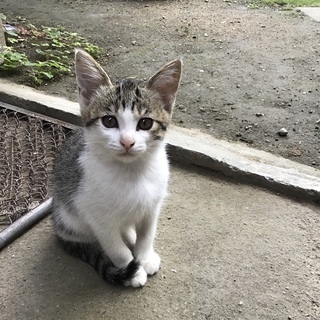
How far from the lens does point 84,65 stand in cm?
179

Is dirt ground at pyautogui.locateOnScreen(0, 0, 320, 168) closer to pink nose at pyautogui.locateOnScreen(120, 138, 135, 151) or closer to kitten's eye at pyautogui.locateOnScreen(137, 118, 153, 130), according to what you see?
kitten's eye at pyautogui.locateOnScreen(137, 118, 153, 130)

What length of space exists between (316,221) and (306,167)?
0.50m

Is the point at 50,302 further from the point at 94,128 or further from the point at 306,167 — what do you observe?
the point at 306,167

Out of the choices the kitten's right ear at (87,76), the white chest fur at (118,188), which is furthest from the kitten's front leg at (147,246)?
the kitten's right ear at (87,76)

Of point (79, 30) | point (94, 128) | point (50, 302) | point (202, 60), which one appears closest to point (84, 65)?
point (94, 128)

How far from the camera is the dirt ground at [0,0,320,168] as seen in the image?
10.9 feet

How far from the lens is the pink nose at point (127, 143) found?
168 cm

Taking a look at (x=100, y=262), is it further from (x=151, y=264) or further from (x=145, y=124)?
(x=145, y=124)

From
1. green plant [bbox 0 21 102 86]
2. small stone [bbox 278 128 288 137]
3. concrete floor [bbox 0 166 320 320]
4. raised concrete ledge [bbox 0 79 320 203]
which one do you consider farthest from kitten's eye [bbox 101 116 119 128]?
green plant [bbox 0 21 102 86]

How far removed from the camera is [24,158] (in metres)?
2.94

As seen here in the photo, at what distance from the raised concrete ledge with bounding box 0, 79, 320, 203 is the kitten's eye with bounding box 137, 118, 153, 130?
1084 mm

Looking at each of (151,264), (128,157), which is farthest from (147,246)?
(128,157)

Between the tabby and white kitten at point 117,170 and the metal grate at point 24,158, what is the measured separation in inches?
19.9

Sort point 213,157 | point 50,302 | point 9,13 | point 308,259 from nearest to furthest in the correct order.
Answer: point 50,302
point 308,259
point 213,157
point 9,13
